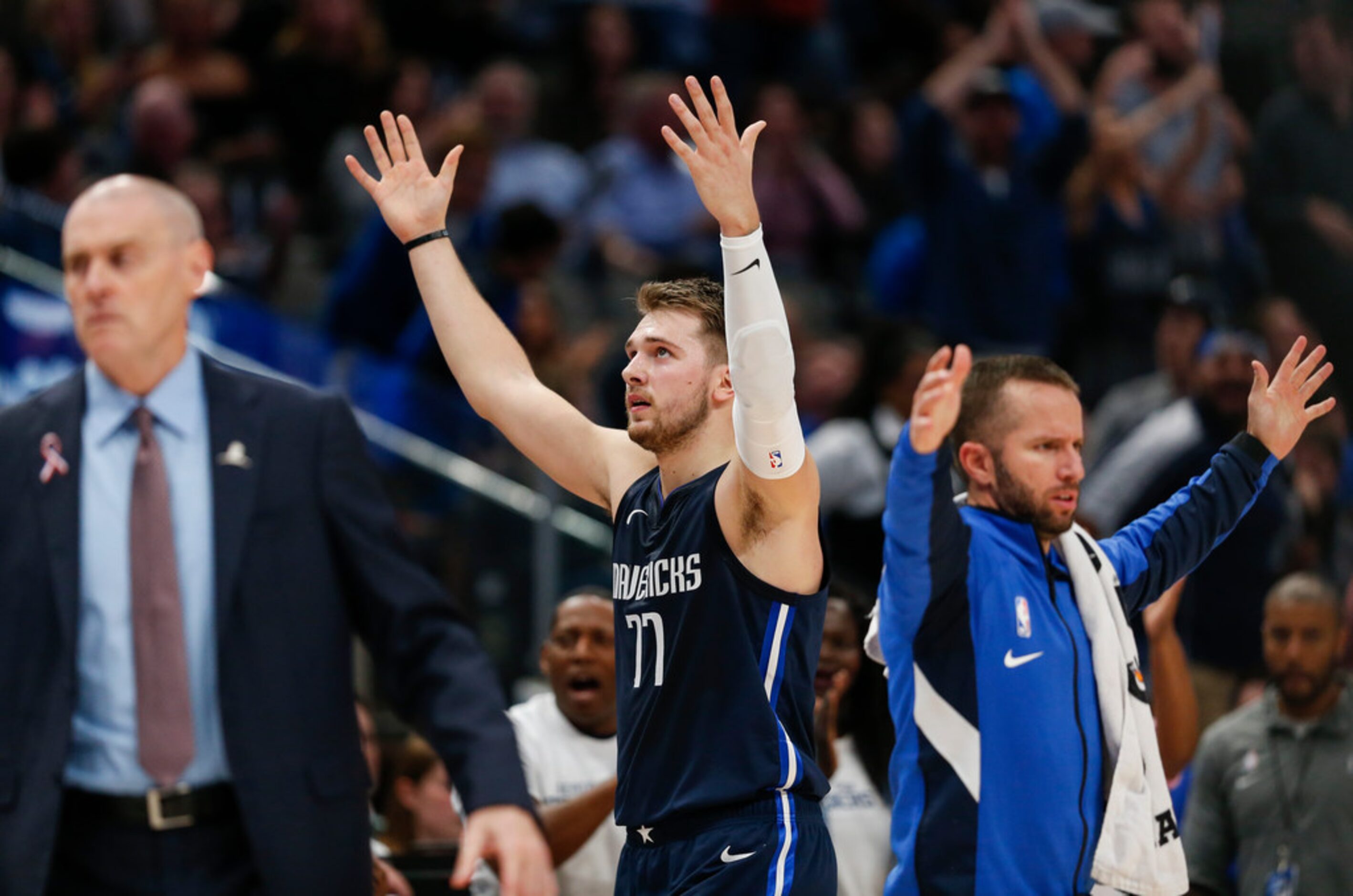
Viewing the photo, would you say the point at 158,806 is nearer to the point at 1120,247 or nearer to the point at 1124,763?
the point at 1124,763

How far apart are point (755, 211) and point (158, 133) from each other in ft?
24.7

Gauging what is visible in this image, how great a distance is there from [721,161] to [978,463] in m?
1.19

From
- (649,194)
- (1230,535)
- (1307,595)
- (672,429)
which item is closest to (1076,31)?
(649,194)

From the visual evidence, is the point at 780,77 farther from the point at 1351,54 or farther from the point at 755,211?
the point at 755,211

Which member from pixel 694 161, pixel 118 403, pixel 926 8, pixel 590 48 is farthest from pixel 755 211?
pixel 926 8

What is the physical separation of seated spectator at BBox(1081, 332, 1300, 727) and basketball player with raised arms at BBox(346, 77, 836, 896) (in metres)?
4.20

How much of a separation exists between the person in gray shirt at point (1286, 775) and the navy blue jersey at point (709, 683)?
288 centimetres

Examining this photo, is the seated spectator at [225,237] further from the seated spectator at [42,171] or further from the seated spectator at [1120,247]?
the seated spectator at [1120,247]

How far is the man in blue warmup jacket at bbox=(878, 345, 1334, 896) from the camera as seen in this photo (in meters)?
4.23

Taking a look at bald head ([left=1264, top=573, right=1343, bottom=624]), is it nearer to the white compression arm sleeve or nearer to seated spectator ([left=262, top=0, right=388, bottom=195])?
the white compression arm sleeve

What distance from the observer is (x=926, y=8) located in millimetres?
14508

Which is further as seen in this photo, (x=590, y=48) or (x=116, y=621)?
(x=590, y=48)

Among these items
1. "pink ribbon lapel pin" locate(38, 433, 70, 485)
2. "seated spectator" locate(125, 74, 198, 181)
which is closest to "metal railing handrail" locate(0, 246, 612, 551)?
"seated spectator" locate(125, 74, 198, 181)

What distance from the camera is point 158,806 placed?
351 centimetres
